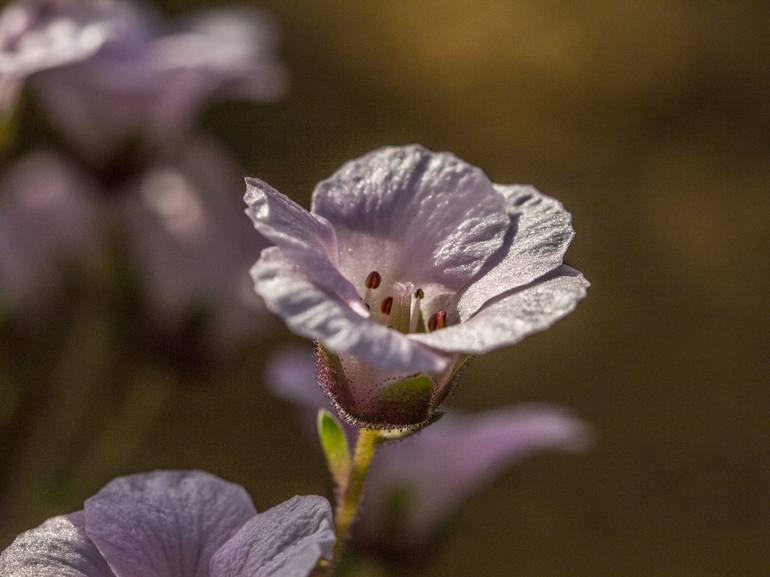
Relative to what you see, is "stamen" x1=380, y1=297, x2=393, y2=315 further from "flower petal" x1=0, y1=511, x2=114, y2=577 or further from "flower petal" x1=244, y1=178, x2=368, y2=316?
"flower petal" x1=0, y1=511, x2=114, y2=577

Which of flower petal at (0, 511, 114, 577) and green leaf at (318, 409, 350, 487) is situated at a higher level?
flower petal at (0, 511, 114, 577)

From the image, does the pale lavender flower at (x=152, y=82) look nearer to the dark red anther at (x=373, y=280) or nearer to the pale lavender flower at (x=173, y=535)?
the dark red anther at (x=373, y=280)

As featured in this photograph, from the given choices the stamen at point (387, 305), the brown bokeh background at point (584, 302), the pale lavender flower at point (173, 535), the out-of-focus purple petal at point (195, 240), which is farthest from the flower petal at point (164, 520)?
the brown bokeh background at point (584, 302)

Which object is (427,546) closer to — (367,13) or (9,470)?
(9,470)

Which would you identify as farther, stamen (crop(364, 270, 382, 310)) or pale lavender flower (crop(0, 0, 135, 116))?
pale lavender flower (crop(0, 0, 135, 116))

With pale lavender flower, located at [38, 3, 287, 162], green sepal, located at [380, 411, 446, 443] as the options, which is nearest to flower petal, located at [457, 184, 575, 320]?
green sepal, located at [380, 411, 446, 443]

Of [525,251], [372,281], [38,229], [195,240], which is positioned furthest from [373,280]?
[38,229]
